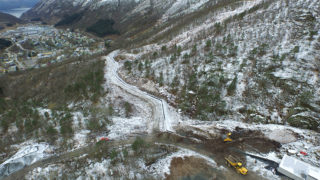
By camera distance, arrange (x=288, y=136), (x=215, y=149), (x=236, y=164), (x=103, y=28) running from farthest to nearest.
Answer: (x=103, y=28)
(x=215, y=149)
(x=288, y=136)
(x=236, y=164)

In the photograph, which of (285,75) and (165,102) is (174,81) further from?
(285,75)

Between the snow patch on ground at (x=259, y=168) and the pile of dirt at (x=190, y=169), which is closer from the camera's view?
the snow patch on ground at (x=259, y=168)

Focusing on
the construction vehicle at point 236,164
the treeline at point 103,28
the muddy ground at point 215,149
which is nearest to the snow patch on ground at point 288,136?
the muddy ground at point 215,149

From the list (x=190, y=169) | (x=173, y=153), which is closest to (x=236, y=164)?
(x=190, y=169)

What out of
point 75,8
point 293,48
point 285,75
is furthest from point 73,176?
point 75,8

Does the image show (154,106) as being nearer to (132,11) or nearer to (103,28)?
(103,28)

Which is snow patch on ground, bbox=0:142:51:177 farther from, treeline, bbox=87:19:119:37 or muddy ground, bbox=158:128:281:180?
treeline, bbox=87:19:119:37

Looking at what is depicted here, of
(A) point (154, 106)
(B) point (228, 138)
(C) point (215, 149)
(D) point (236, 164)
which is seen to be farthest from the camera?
(A) point (154, 106)

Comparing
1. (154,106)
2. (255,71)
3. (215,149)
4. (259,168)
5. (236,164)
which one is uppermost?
(255,71)

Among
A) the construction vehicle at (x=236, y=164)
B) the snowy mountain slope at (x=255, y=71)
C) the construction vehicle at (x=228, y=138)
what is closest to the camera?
the construction vehicle at (x=236, y=164)

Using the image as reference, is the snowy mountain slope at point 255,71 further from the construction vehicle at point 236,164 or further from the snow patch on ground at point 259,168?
the construction vehicle at point 236,164
